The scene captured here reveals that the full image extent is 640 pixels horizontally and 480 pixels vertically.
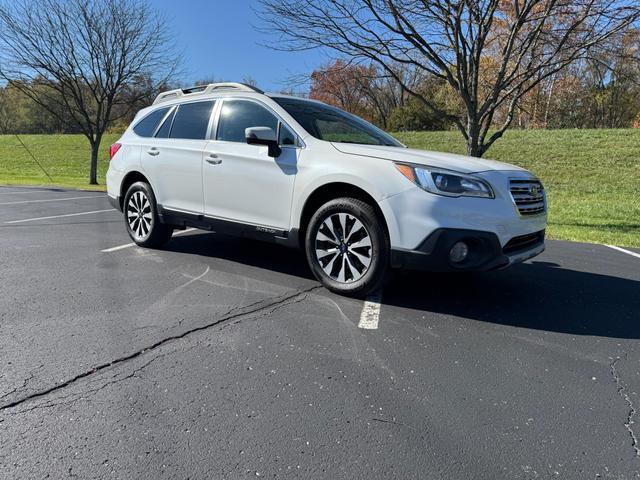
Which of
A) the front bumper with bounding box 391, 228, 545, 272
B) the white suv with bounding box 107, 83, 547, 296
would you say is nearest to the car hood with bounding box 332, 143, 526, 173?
the white suv with bounding box 107, 83, 547, 296

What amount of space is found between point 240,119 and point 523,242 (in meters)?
3.01

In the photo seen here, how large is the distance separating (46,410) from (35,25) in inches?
749

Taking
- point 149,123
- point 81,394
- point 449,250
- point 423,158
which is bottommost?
point 81,394

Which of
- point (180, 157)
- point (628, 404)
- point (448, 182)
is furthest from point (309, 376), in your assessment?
point (180, 157)

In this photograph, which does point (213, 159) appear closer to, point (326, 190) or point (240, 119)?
point (240, 119)

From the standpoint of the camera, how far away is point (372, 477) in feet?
6.32

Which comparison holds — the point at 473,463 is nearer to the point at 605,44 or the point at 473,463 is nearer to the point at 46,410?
the point at 46,410

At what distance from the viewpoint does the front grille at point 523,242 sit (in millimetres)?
3875

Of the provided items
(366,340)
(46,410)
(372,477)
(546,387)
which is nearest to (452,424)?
(372,477)

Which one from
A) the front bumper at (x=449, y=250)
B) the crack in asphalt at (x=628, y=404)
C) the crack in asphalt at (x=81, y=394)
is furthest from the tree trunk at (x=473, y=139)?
the crack in asphalt at (x=81, y=394)

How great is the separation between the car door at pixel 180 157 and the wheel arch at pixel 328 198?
1360mm

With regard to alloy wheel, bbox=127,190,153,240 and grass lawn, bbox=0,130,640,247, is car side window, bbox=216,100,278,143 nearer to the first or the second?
alloy wheel, bbox=127,190,153,240

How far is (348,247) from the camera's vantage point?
13.7ft

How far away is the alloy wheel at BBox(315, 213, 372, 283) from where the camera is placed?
4062 millimetres
